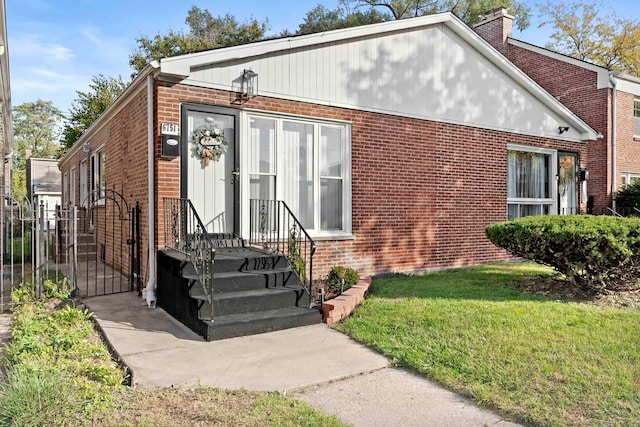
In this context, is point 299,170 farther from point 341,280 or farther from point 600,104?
point 600,104

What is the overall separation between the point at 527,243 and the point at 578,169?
641 centimetres

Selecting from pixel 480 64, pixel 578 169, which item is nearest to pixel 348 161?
pixel 480 64

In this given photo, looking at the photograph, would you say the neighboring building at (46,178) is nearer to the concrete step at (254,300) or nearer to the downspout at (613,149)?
the concrete step at (254,300)

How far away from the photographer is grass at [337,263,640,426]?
11.1ft

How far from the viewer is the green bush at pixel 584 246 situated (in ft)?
19.3

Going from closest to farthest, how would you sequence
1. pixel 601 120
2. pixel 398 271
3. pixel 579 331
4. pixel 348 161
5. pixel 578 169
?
1. pixel 579 331
2. pixel 348 161
3. pixel 398 271
4. pixel 578 169
5. pixel 601 120

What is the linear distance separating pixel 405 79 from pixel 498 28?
432 inches

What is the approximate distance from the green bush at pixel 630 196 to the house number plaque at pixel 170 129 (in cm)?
1457

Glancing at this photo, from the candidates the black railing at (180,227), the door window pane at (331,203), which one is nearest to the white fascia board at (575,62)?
the door window pane at (331,203)

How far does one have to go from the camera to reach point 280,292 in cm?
577

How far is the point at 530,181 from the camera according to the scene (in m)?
10.9

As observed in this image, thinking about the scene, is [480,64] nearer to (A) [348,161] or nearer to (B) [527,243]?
(A) [348,161]

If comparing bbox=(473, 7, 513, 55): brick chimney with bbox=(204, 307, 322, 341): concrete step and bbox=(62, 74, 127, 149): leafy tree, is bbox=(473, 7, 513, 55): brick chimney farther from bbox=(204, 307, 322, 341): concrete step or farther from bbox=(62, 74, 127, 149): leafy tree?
bbox=(62, 74, 127, 149): leafy tree

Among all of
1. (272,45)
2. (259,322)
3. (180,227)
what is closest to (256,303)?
(259,322)
